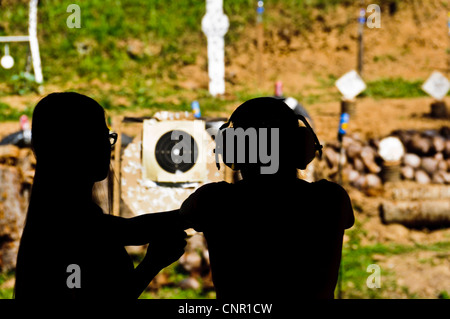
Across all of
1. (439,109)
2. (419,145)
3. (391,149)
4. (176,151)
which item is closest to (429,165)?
(419,145)

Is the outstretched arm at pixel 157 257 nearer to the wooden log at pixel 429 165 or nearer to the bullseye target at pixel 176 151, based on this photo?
the bullseye target at pixel 176 151

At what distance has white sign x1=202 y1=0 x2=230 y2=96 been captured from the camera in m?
7.84

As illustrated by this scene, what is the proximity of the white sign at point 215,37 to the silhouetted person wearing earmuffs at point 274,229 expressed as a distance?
6.95 meters

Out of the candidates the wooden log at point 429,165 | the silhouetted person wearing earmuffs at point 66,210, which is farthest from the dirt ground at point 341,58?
the silhouetted person wearing earmuffs at point 66,210

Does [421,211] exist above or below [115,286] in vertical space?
below

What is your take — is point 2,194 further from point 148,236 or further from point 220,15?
point 220,15

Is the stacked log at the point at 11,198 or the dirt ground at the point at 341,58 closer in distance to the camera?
the stacked log at the point at 11,198

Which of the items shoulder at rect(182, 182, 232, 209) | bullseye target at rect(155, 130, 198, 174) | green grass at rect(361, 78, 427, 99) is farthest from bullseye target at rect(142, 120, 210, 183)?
green grass at rect(361, 78, 427, 99)

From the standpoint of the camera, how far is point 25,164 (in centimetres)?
447

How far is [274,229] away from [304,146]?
209mm

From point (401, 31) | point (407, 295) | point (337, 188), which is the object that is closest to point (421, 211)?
point (407, 295)

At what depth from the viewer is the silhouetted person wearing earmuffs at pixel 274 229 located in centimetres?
117

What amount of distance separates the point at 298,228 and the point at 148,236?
0.37m

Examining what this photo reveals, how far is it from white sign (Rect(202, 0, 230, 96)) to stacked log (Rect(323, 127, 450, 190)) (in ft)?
8.96
